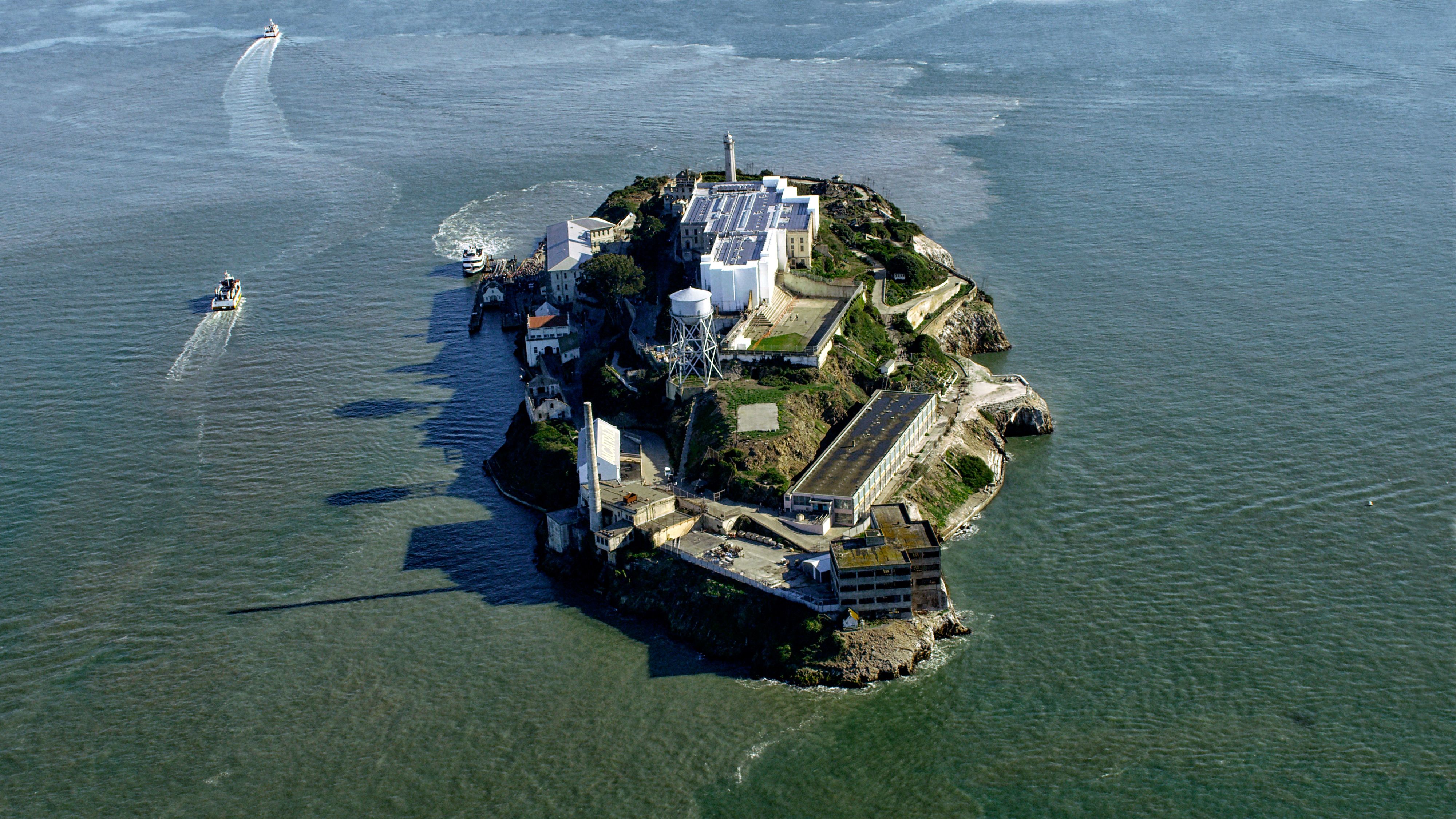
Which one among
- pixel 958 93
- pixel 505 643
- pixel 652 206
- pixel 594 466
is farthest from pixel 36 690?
pixel 958 93

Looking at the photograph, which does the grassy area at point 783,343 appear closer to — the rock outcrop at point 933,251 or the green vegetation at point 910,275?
the green vegetation at point 910,275

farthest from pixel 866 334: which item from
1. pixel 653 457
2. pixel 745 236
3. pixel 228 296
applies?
pixel 228 296

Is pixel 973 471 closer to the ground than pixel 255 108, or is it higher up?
closer to the ground

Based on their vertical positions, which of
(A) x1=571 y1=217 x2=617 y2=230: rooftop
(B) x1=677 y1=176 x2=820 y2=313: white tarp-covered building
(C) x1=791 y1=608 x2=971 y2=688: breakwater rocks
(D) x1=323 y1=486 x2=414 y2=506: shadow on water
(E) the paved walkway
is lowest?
(C) x1=791 y1=608 x2=971 y2=688: breakwater rocks

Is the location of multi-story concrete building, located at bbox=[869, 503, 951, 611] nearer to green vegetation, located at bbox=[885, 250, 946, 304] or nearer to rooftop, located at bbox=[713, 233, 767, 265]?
rooftop, located at bbox=[713, 233, 767, 265]

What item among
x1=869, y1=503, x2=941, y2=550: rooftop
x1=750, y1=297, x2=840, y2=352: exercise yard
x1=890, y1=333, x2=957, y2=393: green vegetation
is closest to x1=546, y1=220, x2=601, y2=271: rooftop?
x1=750, y1=297, x2=840, y2=352: exercise yard

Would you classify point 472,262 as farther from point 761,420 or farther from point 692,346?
point 761,420

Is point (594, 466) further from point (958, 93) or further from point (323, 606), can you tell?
point (958, 93)
